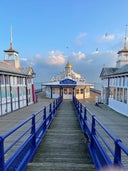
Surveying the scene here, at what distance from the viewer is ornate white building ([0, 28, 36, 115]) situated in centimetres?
1330

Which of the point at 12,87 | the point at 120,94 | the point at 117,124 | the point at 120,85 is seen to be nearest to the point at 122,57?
the point at 120,85

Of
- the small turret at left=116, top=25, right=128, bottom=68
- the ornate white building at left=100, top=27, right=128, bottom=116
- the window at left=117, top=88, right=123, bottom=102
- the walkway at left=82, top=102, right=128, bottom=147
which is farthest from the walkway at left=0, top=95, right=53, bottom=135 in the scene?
the small turret at left=116, top=25, right=128, bottom=68

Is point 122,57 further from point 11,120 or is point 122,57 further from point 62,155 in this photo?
point 62,155

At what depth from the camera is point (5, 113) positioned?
13.2 meters

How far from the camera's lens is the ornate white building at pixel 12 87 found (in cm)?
1330

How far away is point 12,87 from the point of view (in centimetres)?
1520

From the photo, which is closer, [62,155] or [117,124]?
[62,155]

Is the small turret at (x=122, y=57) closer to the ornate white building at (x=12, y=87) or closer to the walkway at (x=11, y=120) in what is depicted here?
the ornate white building at (x=12, y=87)

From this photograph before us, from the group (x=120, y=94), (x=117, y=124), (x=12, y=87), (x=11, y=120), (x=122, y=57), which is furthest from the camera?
(x=122, y=57)

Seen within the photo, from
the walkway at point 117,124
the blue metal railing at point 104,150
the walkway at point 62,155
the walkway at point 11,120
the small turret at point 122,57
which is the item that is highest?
the small turret at point 122,57

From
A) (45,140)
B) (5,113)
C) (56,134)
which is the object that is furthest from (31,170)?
(5,113)

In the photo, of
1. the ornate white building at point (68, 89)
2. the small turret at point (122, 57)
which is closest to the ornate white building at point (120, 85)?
the small turret at point (122, 57)

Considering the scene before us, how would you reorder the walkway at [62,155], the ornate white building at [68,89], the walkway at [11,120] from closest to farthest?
1. the walkway at [62,155]
2. the walkway at [11,120]
3. the ornate white building at [68,89]

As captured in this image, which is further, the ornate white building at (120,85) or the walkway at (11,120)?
the ornate white building at (120,85)
